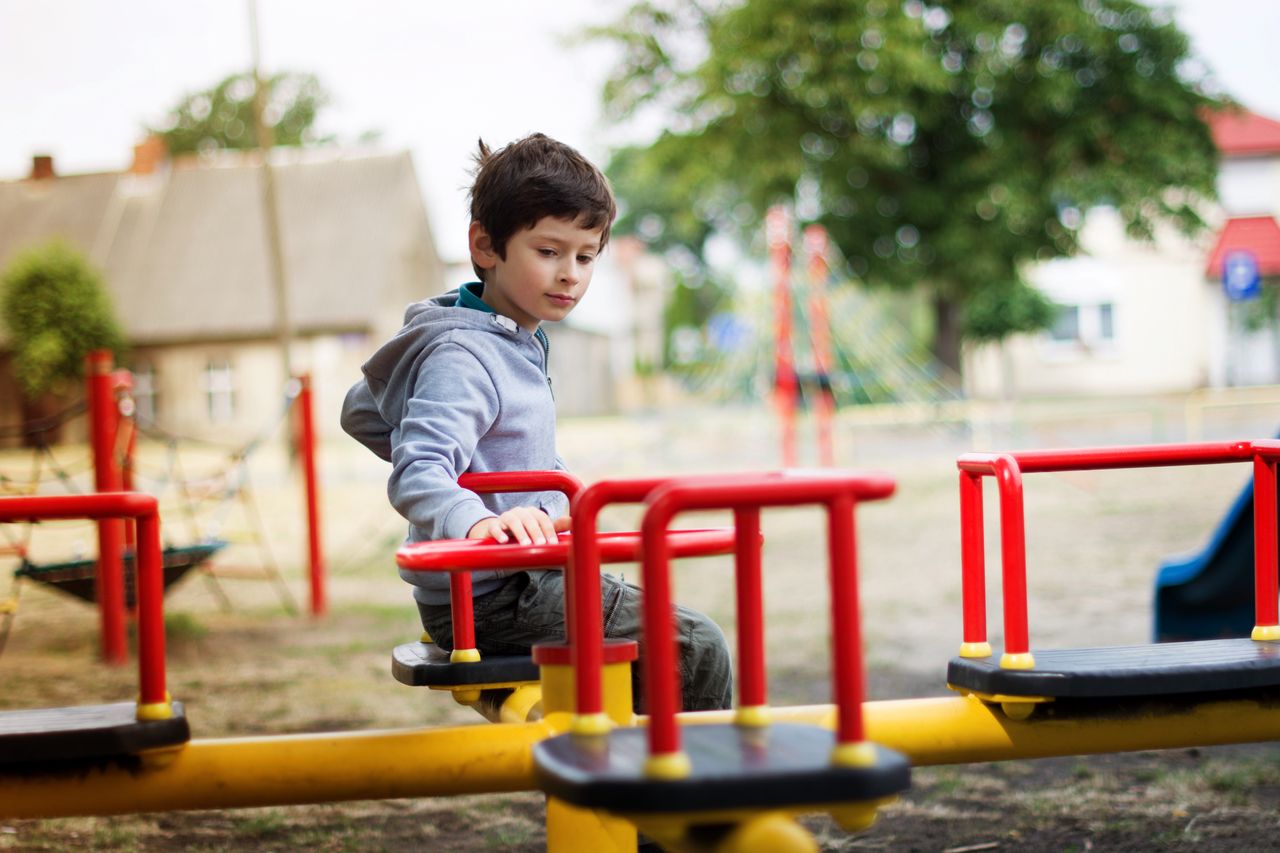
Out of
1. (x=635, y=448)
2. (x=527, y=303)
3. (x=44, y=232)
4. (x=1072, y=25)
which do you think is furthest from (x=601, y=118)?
(x=527, y=303)

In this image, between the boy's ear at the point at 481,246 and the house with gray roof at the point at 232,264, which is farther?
the house with gray roof at the point at 232,264

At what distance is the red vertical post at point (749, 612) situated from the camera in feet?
4.90

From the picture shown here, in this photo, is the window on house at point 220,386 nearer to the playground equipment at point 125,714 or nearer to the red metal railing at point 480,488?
the red metal railing at point 480,488

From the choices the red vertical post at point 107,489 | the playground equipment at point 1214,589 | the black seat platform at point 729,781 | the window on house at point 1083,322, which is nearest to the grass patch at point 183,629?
the red vertical post at point 107,489

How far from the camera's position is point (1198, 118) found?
19344mm

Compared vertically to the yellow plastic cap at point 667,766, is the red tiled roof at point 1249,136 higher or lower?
higher

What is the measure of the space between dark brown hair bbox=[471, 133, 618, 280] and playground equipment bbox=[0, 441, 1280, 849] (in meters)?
0.55

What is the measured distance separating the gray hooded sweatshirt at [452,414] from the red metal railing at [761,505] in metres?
0.47

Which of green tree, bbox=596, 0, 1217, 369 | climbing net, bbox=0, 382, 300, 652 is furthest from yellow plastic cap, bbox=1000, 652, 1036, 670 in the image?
green tree, bbox=596, 0, 1217, 369

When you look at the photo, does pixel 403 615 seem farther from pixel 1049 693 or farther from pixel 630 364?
pixel 630 364

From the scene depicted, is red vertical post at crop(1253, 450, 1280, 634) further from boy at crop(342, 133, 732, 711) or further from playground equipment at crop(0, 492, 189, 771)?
playground equipment at crop(0, 492, 189, 771)

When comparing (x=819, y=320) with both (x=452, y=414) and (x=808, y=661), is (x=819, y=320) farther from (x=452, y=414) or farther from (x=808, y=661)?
(x=452, y=414)

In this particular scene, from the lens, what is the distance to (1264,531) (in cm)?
211

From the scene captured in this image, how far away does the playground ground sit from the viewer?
10.2ft
